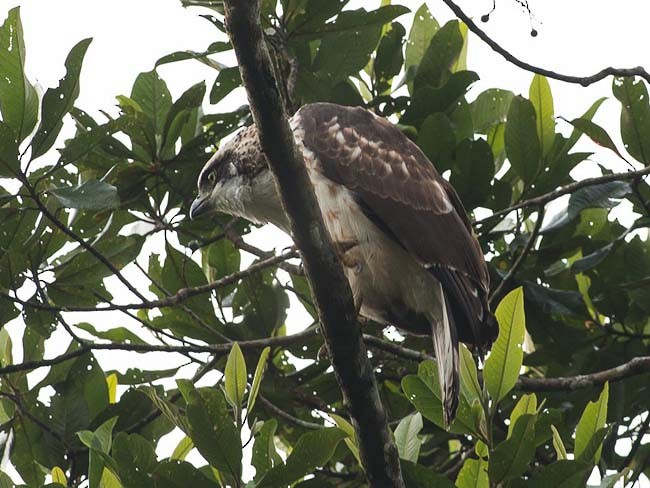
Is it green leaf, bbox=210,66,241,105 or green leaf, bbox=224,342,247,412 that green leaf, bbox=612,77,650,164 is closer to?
green leaf, bbox=210,66,241,105

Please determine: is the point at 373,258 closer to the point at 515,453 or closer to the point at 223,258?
the point at 223,258

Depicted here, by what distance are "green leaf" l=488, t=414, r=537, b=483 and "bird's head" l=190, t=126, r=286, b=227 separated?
2.19 m

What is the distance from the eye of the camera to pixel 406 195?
5.57m

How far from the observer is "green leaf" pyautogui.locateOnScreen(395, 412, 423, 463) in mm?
4410

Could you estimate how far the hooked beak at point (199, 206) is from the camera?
5.92m

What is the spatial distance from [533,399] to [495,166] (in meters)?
2.11

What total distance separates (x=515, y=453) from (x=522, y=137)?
225cm

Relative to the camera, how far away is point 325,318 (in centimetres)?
433

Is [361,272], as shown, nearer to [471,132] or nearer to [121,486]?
[471,132]

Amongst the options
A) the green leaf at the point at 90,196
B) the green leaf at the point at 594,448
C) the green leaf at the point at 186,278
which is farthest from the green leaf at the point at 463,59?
the green leaf at the point at 594,448

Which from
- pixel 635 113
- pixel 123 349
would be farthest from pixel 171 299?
pixel 635 113

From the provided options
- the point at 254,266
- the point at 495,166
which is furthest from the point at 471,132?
the point at 254,266

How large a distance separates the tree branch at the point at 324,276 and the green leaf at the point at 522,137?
1.81 m

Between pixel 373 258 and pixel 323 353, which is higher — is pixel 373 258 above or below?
above
